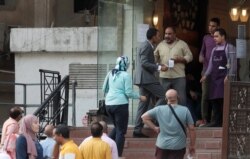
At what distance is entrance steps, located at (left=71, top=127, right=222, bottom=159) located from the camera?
14.0m

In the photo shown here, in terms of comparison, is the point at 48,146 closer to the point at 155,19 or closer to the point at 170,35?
the point at 170,35

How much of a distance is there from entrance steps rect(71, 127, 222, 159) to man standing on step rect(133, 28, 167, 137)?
0.24 meters

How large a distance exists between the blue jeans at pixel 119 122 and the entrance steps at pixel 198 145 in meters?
0.62

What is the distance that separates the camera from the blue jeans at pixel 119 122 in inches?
536

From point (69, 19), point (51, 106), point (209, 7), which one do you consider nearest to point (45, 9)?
point (69, 19)

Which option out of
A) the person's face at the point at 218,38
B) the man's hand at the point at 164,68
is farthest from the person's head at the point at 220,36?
the man's hand at the point at 164,68

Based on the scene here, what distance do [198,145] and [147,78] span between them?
5.07ft

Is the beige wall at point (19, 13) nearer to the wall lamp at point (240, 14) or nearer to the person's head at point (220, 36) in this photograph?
the wall lamp at point (240, 14)

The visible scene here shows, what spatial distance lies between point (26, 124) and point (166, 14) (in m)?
7.74

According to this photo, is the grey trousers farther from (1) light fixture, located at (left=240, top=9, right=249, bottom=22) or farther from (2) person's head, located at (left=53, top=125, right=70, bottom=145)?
(1) light fixture, located at (left=240, top=9, right=249, bottom=22)

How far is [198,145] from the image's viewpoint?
14.3m

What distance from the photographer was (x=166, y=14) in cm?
1820

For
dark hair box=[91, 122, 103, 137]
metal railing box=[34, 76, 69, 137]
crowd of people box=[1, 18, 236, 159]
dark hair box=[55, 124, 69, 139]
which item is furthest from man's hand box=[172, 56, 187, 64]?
dark hair box=[55, 124, 69, 139]

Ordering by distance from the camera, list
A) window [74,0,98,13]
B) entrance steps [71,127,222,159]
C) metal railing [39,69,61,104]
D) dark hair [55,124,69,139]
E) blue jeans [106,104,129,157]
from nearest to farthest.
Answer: dark hair [55,124,69,139], blue jeans [106,104,129,157], entrance steps [71,127,222,159], metal railing [39,69,61,104], window [74,0,98,13]
